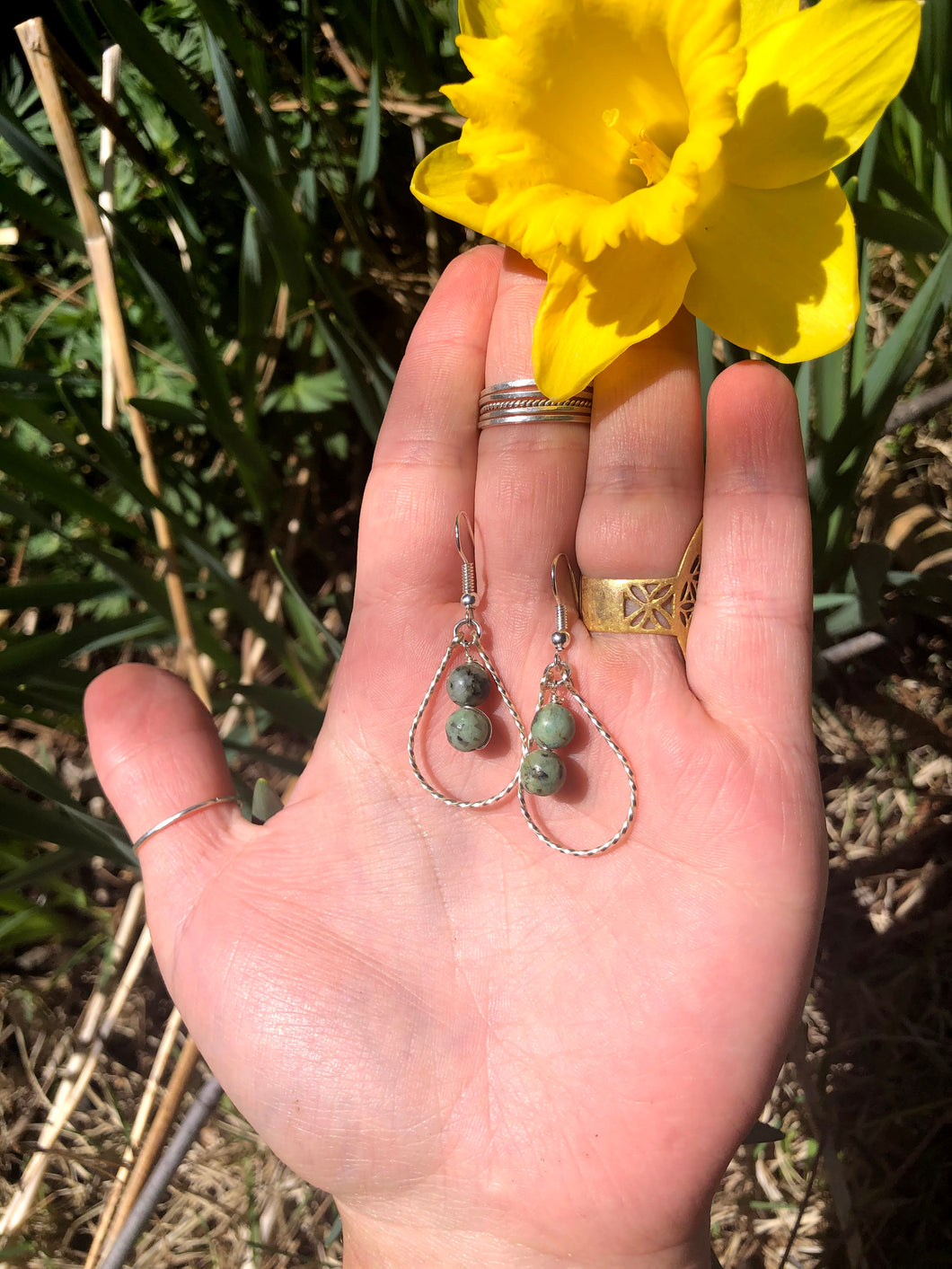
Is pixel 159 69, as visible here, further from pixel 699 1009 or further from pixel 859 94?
pixel 699 1009

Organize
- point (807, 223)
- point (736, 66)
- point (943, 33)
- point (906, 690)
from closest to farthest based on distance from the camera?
point (736, 66) → point (807, 223) → point (943, 33) → point (906, 690)

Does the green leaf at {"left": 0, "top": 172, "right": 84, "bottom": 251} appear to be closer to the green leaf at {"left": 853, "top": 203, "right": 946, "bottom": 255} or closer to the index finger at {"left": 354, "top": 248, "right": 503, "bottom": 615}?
the index finger at {"left": 354, "top": 248, "right": 503, "bottom": 615}

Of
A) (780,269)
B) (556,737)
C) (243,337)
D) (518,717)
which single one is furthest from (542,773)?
(243,337)

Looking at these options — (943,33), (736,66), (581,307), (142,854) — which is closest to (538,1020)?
(142,854)

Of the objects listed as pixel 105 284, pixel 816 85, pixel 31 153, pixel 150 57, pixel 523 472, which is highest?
pixel 150 57

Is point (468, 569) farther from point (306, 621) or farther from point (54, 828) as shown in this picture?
point (54, 828)

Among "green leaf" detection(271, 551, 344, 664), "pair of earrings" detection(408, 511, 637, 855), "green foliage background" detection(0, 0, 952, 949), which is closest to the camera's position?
"pair of earrings" detection(408, 511, 637, 855)

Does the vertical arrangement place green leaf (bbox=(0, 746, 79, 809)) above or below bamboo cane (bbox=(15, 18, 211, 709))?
below

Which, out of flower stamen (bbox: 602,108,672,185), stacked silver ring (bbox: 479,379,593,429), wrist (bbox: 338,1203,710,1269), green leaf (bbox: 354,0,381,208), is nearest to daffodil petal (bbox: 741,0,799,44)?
flower stamen (bbox: 602,108,672,185)
